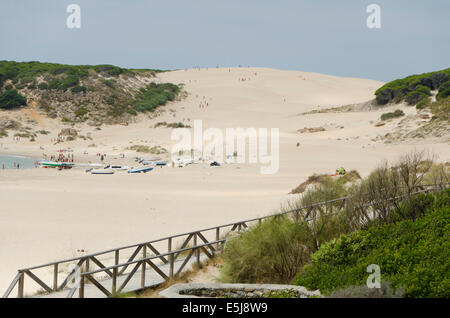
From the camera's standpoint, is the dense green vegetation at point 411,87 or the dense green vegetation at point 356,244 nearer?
the dense green vegetation at point 356,244

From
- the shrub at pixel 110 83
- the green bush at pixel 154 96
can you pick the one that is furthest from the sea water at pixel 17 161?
the shrub at pixel 110 83

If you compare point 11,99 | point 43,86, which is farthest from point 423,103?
point 43,86

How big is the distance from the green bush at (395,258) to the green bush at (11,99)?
7061cm

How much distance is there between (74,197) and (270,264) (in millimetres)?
16557

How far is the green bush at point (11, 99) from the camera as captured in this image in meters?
70.4

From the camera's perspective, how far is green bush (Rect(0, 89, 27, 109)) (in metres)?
70.4

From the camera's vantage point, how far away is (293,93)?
99.1 metres

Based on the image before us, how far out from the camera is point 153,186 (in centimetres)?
2808

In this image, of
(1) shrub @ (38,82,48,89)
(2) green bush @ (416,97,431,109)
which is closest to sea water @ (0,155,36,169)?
(1) shrub @ (38,82,48,89)

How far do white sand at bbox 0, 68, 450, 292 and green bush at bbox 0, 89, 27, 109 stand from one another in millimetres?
4423

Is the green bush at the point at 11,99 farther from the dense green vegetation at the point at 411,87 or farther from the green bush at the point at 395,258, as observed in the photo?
the green bush at the point at 395,258

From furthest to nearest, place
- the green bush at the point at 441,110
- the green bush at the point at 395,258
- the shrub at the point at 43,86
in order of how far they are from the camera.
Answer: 1. the shrub at the point at 43,86
2. the green bush at the point at 441,110
3. the green bush at the point at 395,258

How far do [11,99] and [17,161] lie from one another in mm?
29472

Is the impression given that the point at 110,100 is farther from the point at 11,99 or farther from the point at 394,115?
the point at 394,115
